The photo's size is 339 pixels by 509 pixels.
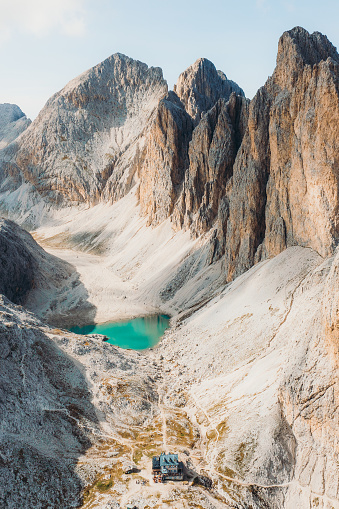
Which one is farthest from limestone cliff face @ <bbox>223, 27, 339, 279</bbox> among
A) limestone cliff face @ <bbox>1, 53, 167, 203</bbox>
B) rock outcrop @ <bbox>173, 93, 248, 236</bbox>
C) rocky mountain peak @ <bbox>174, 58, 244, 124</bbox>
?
limestone cliff face @ <bbox>1, 53, 167, 203</bbox>

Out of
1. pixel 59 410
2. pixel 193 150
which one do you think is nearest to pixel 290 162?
pixel 59 410

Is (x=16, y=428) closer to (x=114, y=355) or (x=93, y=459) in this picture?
(x=93, y=459)

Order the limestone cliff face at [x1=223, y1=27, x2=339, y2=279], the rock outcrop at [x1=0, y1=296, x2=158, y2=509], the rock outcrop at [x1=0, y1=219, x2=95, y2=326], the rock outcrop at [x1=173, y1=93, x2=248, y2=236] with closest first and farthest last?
the rock outcrop at [x1=0, y1=296, x2=158, y2=509] → the limestone cliff face at [x1=223, y1=27, x2=339, y2=279] → the rock outcrop at [x1=0, y1=219, x2=95, y2=326] → the rock outcrop at [x1=173, y1=93, x2=248, y2=236]

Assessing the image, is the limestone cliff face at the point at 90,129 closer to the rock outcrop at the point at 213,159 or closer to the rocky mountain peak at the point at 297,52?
the rock outcrop at the point at 213,159

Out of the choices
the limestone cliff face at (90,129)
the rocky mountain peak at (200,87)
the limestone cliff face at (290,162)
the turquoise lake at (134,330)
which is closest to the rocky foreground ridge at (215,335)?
the limestone cliff face at (290,162)

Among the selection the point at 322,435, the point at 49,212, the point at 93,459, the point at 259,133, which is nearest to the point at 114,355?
the point at 93,459

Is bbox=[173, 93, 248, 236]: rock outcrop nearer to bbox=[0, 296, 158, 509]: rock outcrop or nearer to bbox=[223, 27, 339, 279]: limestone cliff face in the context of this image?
bbox=[223, 27, 339, 279]: limestone cliff face
